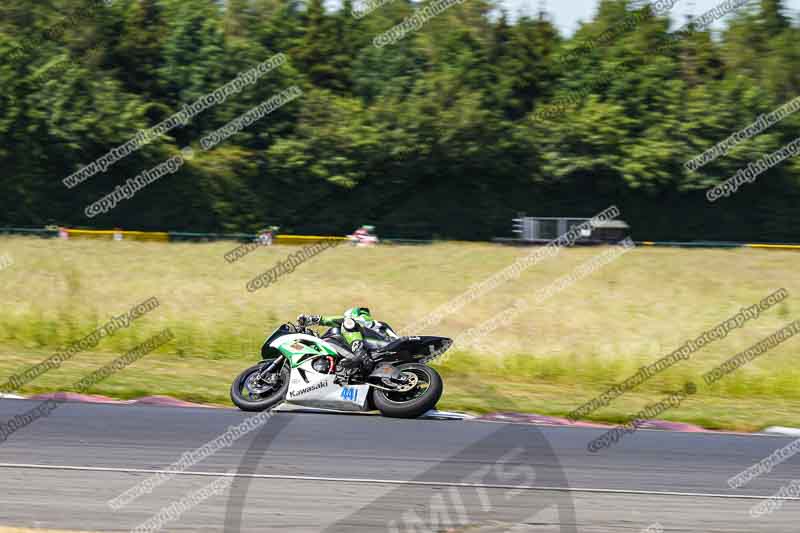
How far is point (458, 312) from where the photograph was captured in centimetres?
2558

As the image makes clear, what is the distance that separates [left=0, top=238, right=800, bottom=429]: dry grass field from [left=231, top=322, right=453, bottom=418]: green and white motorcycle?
1700 mm

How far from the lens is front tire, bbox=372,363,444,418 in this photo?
13461mm

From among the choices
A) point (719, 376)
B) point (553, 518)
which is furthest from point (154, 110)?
point (553, 518)

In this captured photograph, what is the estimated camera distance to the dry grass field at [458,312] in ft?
60.4

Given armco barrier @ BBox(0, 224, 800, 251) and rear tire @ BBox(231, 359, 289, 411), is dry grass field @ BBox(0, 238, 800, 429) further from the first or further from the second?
armco barrier @ BBox(0, 224, 800, 251)

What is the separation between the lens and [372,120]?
4369 cm

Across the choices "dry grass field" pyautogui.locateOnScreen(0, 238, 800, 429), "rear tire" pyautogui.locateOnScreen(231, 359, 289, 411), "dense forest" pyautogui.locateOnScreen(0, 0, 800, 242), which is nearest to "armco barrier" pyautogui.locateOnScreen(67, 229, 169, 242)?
"dense forest" pyautogui.locateOnScreen(0, 0, 800, 242)

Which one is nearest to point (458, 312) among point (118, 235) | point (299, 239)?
point (299, 239)

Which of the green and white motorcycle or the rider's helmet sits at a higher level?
the rider's helmet

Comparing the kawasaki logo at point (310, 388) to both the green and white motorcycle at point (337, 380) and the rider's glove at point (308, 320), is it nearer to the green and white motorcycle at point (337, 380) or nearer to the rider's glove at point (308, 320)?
the green and white motorcycle at point (337, 380)

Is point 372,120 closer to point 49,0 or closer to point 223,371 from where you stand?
point 49,0

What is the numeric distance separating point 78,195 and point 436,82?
49.1ft

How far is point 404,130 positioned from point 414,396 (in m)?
29.8

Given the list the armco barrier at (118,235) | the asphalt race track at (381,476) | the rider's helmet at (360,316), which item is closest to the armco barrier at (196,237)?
the armco barrier at (118,235)
